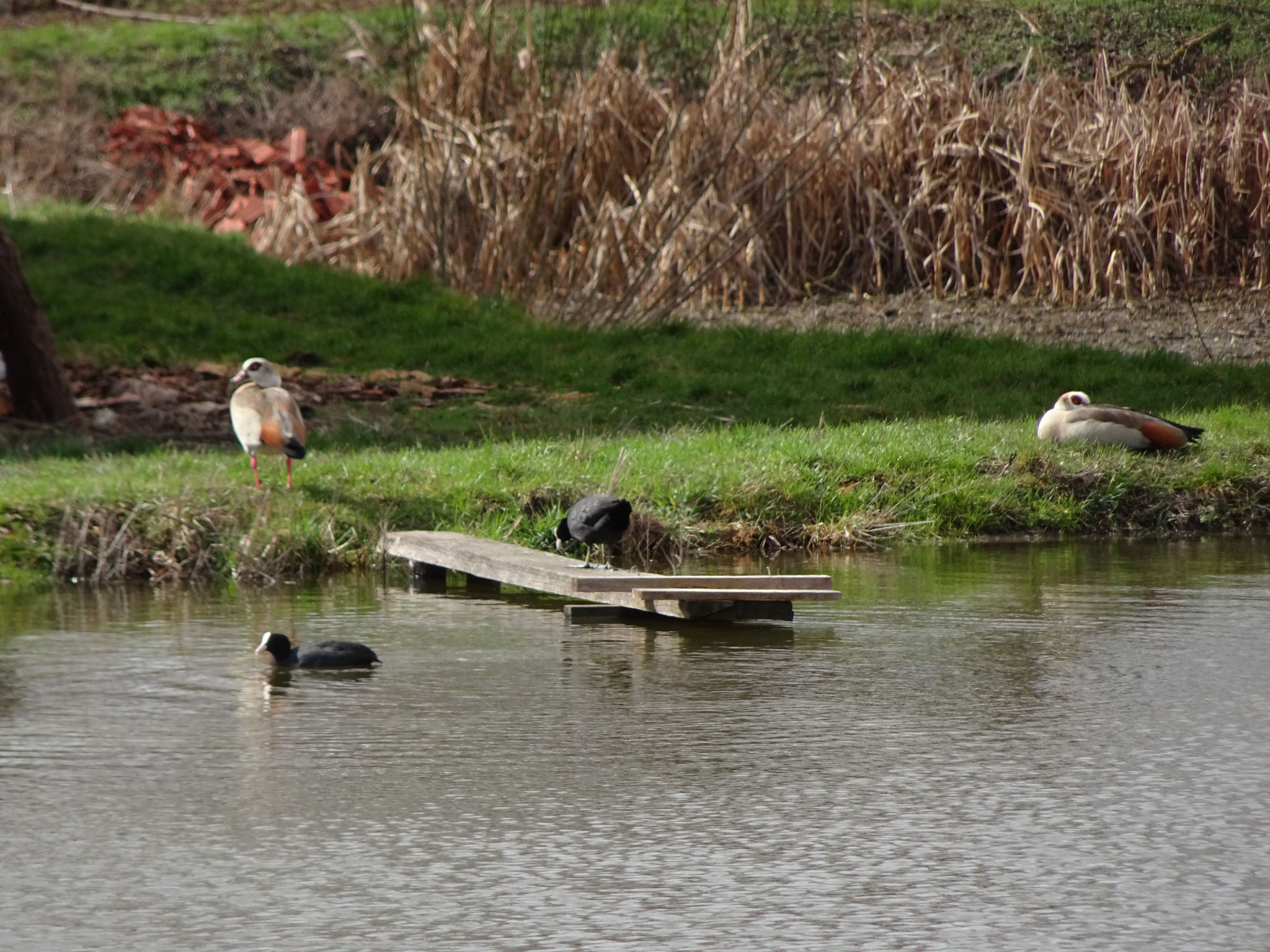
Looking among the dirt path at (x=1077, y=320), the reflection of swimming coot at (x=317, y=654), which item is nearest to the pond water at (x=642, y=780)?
the reflection of swimming coot at (x=317, y=654)

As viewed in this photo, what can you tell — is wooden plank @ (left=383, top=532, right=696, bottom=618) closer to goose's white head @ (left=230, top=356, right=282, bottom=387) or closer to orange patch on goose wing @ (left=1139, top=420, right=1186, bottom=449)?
goose's white head @ (left=230, top=356, right=282, bottom=387)

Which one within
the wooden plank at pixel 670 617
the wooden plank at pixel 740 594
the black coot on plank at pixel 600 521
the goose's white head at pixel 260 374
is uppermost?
the goose's white head at pixel 260 374

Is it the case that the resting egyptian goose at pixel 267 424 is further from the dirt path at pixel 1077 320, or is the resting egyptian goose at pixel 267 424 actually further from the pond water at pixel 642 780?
the dirt path at pixel 1077 320

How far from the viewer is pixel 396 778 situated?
19.5 feet

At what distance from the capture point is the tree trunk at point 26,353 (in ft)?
44.1

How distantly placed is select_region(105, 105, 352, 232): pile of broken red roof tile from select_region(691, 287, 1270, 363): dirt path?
5843 mm

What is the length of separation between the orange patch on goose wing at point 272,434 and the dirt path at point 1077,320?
8.21 m

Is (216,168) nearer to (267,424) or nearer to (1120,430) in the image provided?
(267,424)

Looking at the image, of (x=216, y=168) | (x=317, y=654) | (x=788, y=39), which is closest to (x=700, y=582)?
(x=317, y=654)

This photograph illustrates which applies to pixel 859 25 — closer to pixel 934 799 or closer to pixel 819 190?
pixel 819 190

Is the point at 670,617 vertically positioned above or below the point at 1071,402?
below

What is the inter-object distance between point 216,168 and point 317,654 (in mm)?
17738

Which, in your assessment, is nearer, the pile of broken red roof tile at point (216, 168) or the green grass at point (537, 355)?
the green grass at point (537, 355)

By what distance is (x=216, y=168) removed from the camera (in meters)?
24.2
